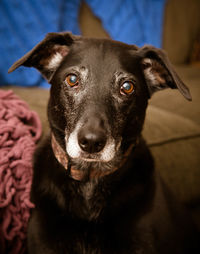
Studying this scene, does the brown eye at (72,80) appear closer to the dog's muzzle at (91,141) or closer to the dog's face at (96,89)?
the dog's face at (96,89)

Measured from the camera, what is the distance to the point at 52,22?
2.31 m

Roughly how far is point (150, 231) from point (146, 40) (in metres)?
2.27

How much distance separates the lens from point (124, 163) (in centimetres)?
122

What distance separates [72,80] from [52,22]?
54.6 inches

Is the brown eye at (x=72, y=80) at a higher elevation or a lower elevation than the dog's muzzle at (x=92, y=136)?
higher

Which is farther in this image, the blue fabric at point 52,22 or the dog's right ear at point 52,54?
the blue fabric at point 52,22

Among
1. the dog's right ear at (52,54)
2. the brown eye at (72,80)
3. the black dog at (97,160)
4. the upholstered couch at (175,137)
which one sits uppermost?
the dog's right ear at (52,54)

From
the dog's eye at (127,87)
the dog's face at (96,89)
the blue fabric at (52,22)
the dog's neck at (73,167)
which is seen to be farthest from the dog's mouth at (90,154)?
the blue fabric at (52,22)

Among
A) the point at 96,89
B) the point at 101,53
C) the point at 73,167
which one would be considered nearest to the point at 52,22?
the point at 101,53

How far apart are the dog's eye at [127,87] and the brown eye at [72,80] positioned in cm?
19

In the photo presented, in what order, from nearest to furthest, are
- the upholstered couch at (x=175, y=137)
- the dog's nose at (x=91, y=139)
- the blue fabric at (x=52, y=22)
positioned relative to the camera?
the dog's nose at (x=91, y=139) → the upholstered couch at (x=175, y=137) → the blue fabric at (x=52, y=22)

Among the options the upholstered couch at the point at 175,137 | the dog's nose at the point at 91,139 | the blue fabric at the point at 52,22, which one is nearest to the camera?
the dog's nose at the point at 91,139

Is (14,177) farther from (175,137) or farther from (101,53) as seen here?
(175,137)

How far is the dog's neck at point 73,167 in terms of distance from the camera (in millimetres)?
1159
